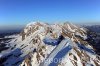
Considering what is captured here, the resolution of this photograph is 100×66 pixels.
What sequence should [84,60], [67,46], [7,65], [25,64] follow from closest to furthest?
[84,60]
[67,46]
[25,64]
[7,65]

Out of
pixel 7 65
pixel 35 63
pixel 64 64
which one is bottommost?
pixel 7 65

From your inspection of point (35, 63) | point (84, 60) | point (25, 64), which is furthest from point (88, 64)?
point (25, 64)

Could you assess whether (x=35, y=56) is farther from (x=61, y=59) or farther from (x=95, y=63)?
(x=95, y=63)

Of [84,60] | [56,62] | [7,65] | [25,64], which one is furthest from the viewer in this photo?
[7,65]

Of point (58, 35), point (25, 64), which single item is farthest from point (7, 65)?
point (58, 35)

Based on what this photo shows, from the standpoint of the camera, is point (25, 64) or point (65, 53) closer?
point (65, 53)

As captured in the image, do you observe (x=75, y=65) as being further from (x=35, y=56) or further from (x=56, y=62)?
(x=35, y=56)

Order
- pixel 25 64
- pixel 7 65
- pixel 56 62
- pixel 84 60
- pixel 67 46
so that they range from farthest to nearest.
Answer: pixel 7 65
pixel 25 64
pixel 67 46
pixel 84 60
pixel 56 62

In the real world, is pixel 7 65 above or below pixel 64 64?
below

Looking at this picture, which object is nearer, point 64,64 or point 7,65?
point 64,64
